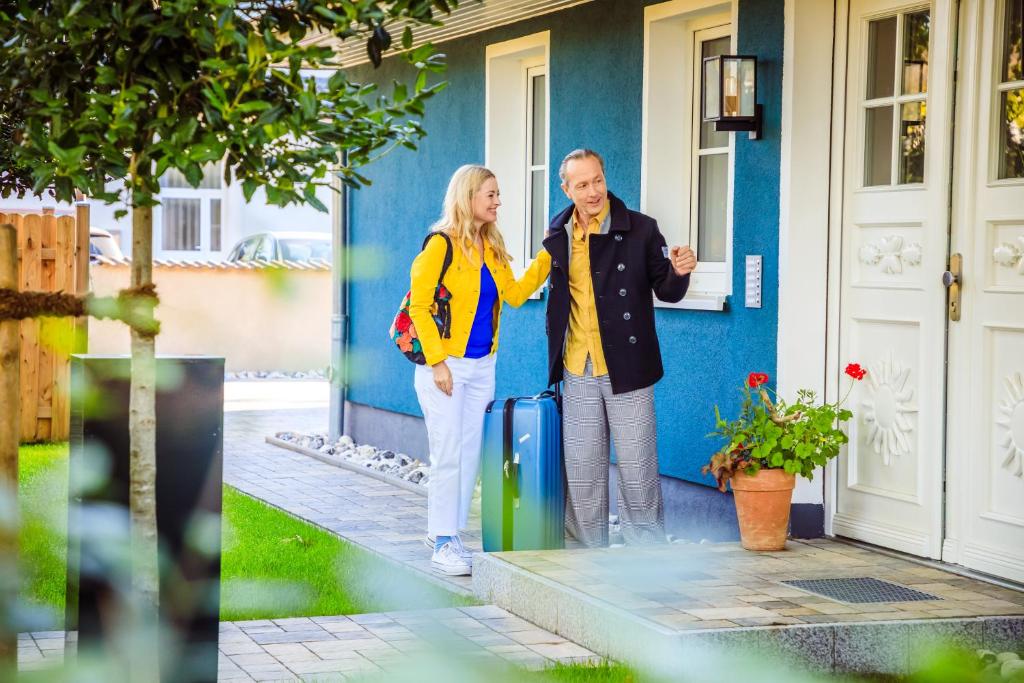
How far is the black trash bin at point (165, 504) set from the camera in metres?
4.18

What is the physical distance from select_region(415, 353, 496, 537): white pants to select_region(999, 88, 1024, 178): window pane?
237 centimetres

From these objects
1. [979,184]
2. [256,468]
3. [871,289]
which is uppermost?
[979,184]

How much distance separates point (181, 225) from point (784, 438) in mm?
24429

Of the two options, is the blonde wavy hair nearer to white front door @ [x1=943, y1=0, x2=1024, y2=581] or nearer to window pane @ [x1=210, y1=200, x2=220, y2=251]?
white front door @ [x1=943, y1=0, x2=1024, y2=581]

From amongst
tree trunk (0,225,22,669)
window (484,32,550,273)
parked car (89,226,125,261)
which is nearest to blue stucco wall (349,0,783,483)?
window (484,32,550,273)

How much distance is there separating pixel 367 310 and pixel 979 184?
22.2ft

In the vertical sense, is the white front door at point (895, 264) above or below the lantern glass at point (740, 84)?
below

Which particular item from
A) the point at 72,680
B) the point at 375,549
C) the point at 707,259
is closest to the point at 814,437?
the point at 707,259

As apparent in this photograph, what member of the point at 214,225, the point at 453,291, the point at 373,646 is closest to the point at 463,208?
the point at 453,291

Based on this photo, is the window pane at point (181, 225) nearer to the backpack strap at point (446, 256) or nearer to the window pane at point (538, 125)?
the window pane at point (538, 125)

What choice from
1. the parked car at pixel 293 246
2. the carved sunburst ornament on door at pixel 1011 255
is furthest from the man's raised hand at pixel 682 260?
the parked car at pixel 293 246

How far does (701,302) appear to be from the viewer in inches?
303

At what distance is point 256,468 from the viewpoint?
1094cm

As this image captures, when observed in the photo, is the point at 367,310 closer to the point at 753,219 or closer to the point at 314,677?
the point at 753,219
